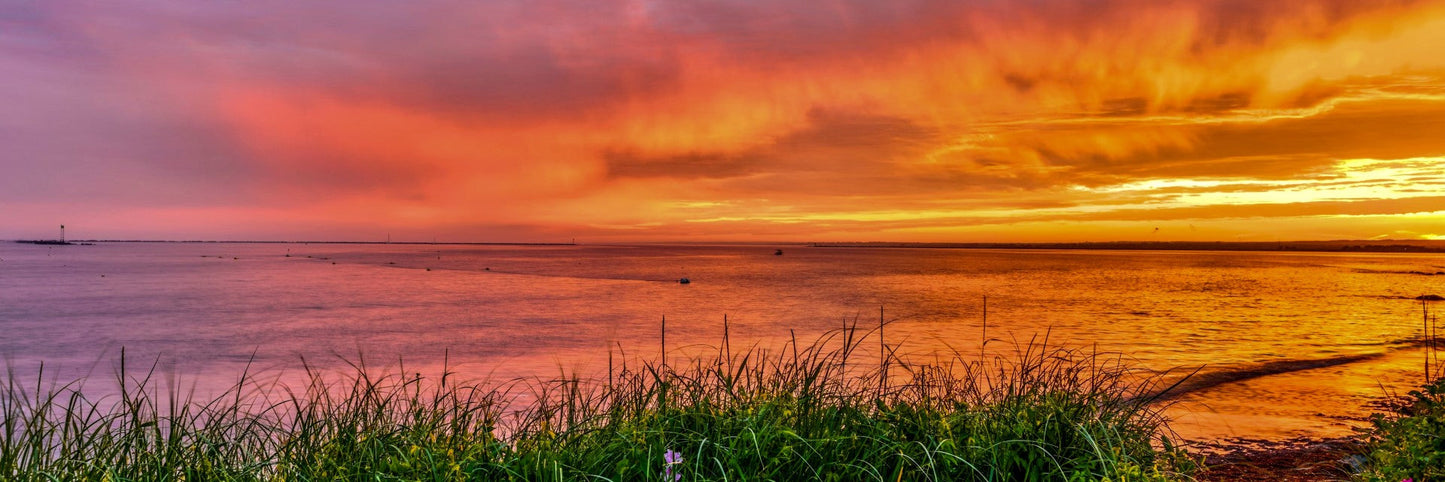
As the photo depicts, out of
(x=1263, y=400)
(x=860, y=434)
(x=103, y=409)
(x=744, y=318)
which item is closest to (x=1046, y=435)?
(x=860, y=434)

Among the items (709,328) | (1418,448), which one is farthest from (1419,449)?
(709,328)

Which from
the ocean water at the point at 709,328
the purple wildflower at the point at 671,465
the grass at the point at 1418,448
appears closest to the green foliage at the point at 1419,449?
the grass at the point at 1418,448

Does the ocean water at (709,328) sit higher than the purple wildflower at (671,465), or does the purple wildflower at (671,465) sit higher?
the purple wildflower at (671,465)

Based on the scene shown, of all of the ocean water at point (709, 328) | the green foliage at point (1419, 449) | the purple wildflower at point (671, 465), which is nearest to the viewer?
the purple wildflower at point (671, 465)

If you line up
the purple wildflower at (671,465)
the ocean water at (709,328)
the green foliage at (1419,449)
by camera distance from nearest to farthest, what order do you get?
the purple wildflower at (671,465), the green foliage at (1419,449), the ocean water at (709,328)

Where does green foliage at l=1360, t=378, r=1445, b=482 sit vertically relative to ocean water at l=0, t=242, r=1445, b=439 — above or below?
above

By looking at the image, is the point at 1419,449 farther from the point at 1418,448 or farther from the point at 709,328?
the point at 709,328

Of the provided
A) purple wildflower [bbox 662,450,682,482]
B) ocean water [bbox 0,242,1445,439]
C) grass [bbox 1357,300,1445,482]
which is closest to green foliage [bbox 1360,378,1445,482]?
grass [bbox 1357,300,1445,482]

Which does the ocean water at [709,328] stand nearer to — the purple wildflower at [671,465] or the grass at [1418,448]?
the grass at [1418,448]

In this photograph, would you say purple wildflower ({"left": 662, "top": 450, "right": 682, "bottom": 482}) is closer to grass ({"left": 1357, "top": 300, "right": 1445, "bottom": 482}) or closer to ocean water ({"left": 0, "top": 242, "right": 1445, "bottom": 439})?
ocean water ({"left": 0, "top": 242, "right": 1445, "bottom": 439})

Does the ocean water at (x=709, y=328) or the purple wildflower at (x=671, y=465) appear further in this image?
the ocean water at (x=709, y=328)

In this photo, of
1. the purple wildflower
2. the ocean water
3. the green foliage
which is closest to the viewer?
the purple wildflower

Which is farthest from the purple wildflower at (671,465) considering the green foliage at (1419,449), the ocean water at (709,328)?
the green foliage at (1419,449)

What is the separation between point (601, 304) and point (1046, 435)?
25.7 meters
